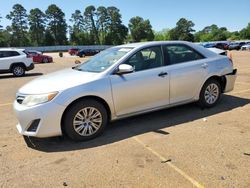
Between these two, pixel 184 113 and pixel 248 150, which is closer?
pixel 248 150

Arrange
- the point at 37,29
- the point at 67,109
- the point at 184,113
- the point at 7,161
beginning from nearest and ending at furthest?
the point at 7,161
the point at 67,109
the point at 184,113
the point at 37,29

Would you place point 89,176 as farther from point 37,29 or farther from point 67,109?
point 37,29

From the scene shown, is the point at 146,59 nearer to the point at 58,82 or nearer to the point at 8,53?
the point at 58,82

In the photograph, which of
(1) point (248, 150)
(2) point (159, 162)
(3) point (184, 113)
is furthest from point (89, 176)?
(3) point (184, 113)

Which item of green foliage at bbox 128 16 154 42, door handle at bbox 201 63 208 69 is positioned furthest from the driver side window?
green foliage at bbox 128 16 154 42

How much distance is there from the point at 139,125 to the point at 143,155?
1412mm

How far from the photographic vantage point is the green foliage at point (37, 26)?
10525 centimetres

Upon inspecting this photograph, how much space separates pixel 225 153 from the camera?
425 cm

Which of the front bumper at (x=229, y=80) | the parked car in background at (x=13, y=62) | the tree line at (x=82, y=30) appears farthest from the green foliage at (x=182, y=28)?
the front bumper at (x=229, y=80)

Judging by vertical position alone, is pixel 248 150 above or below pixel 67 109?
below

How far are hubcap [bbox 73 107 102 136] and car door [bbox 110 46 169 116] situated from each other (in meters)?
0.40

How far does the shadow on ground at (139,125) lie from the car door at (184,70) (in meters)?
0.38

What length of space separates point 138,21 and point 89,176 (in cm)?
12605

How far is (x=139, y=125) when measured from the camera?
18.7 feet
